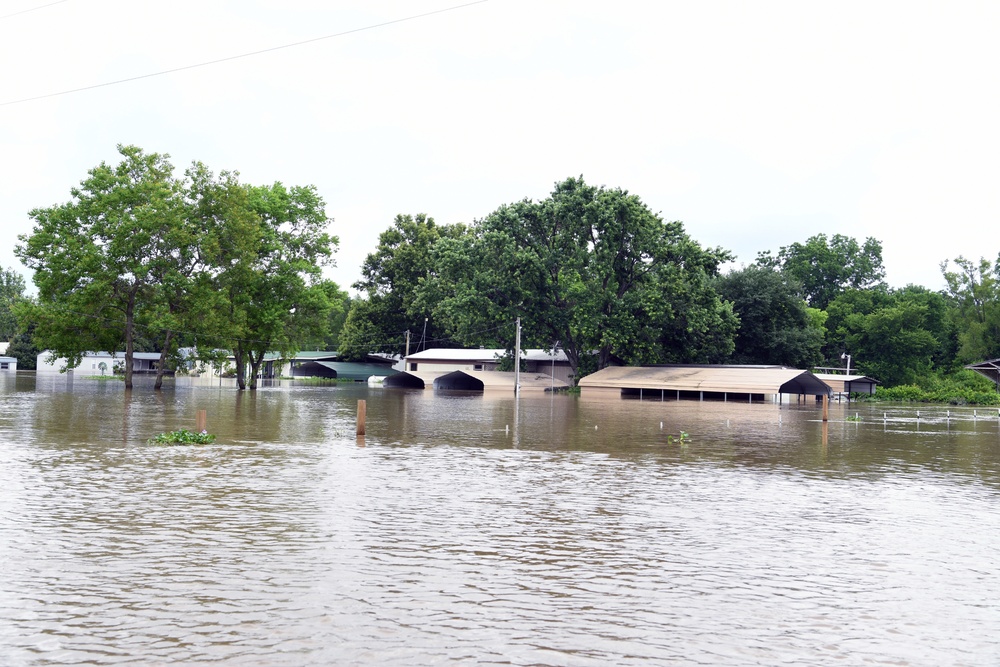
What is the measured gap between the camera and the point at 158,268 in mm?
75812

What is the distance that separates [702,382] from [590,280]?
14.2 meters

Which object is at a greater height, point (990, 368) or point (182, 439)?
point (990, 368)

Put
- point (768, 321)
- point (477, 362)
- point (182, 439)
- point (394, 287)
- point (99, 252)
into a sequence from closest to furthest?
point (182, 439) < point (99, 252) < point (768, 321) < point (477, 362) < point (394, 287)

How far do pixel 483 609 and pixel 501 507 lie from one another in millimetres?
7076

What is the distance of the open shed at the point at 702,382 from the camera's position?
247 ft

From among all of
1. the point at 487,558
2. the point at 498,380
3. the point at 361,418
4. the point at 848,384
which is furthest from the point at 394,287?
the point at 487,558

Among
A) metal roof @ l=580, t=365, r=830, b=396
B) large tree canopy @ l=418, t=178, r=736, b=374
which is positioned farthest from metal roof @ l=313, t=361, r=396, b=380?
metal roof @ l=580, t=365, r=830, b=396

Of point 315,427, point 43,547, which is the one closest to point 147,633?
point 43,547

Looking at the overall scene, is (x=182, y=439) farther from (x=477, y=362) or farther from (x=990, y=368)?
(x=477, y=362)

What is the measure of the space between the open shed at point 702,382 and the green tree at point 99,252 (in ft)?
126

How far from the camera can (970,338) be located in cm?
10688

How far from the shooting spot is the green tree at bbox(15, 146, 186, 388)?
7319 centimetres

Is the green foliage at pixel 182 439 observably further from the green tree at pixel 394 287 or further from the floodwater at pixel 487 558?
the green tree at pixel 394 287

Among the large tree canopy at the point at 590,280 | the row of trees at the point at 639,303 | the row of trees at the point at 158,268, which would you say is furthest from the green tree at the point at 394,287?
the row of trees at the point at 158,268
